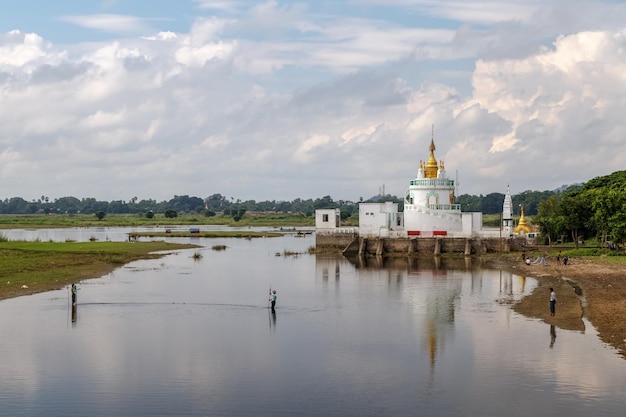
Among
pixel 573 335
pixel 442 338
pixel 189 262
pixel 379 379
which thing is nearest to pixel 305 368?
pixel 379 379

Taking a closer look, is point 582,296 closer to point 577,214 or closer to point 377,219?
point 577,214

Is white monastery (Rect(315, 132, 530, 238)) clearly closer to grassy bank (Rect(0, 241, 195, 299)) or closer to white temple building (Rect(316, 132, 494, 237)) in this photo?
white temple building (Rect(316, 132, 494, 237))

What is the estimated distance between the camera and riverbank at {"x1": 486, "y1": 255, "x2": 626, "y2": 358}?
39.2m

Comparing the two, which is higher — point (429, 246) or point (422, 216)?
point (422, 216)

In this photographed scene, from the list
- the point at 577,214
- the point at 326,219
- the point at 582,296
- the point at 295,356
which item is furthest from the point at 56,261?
the point at 577,214

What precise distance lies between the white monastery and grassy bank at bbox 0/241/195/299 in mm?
27016

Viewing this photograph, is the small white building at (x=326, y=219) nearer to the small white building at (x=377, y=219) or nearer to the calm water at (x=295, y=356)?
the small white building at (x=377, y=219)

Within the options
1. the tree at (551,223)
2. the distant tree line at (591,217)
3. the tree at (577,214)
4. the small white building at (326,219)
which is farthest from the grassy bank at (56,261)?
the tree at (577,214)

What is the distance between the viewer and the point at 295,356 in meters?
33.9

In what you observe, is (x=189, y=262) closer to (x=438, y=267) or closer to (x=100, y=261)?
(x=100, y=261)

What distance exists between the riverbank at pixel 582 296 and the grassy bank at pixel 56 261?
35.1 metres

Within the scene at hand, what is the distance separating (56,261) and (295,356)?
46.5 metres

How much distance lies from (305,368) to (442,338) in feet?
31.0

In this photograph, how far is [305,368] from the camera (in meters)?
31.6
